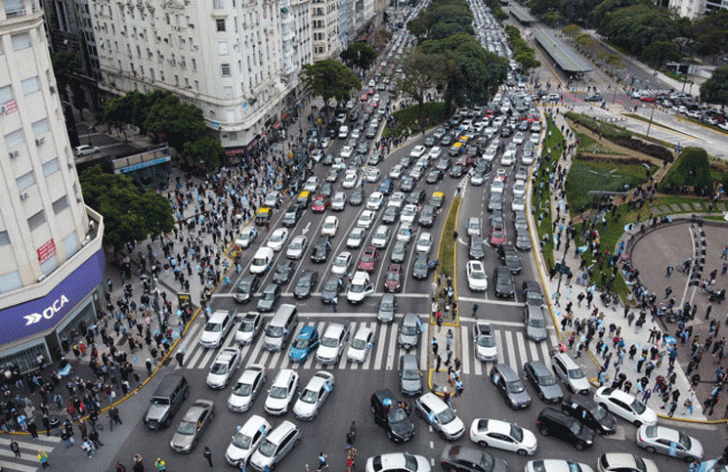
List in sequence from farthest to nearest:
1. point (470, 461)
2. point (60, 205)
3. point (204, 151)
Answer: point (204, 151), point (60, 205), point (470, 461)

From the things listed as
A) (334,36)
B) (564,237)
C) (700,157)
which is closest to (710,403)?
(564,237)

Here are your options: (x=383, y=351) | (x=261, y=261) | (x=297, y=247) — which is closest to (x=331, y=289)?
(x=383, y=351)

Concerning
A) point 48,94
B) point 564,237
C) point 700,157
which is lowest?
point 564,237

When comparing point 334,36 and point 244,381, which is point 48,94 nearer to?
point 244,381

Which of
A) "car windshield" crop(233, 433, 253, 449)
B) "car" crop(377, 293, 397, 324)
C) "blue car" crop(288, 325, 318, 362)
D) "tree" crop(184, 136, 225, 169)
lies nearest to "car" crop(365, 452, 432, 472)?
"car windshield" crop(233, 433, 253, 449)

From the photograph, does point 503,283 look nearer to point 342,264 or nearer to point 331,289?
point 342,264

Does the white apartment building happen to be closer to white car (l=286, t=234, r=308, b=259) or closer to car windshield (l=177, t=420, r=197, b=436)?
white car (l=286, t=234, r=308, b=259)

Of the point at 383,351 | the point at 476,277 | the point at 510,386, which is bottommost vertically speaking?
the point at 383,351
